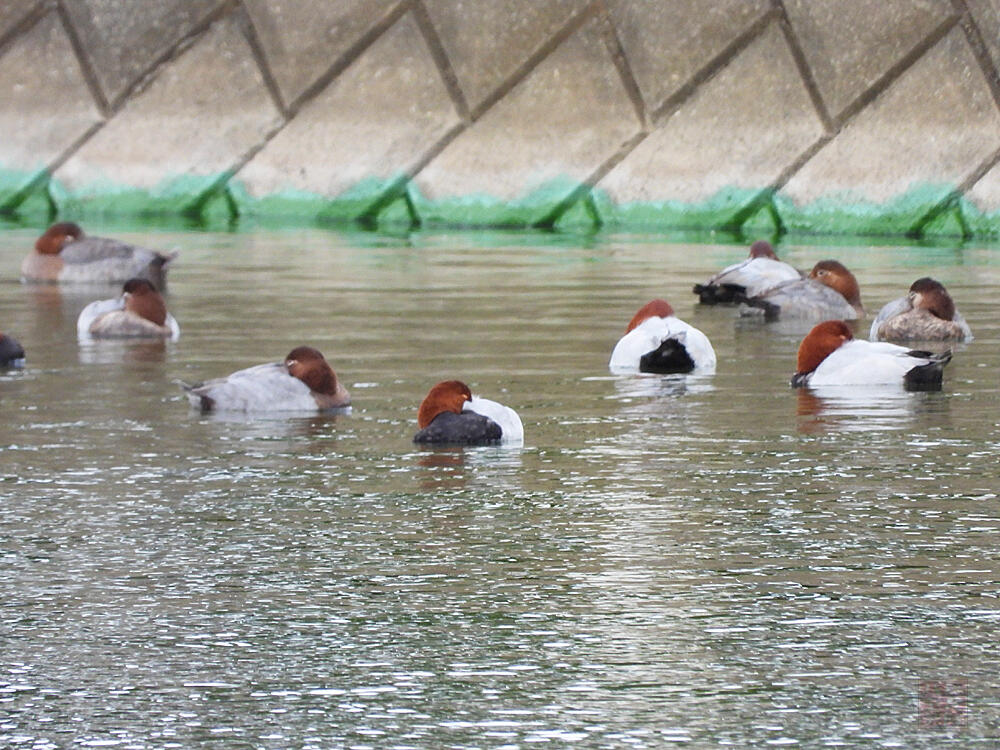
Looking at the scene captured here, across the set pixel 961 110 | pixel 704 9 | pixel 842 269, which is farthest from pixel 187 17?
pixel 842 269

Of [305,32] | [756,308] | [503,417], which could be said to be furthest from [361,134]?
[503,417]

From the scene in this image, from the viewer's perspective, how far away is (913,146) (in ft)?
62.4

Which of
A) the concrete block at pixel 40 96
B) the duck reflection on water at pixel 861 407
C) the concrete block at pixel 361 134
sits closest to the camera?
the duck reflection on water at pixel 861 407

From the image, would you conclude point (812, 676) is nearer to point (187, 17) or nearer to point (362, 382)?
point (362, 382)

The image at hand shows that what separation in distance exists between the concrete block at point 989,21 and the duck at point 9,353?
34.0 feet

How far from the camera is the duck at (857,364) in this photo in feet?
31.9

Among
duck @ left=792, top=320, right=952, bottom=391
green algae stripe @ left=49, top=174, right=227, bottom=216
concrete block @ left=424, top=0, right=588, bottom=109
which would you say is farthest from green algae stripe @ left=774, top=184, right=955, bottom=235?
duck @ left=792, top=320, right=952, bottom=391

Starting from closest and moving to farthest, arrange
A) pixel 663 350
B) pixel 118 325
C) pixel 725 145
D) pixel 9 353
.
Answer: pixel 663 350 < pixel 9 353 < pixel 118 325 < pixel 725 145

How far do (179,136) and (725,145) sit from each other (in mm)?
4938

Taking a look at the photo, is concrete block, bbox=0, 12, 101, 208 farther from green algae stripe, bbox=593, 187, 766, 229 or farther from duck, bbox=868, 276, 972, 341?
duck, bbox=868, 276, 972, 341

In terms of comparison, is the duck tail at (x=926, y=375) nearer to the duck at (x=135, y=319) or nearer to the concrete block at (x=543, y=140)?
the duck at (x=135, y=319)

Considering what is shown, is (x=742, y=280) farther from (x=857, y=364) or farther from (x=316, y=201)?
(x=316, y=201)

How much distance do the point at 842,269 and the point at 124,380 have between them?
4698 millimetres

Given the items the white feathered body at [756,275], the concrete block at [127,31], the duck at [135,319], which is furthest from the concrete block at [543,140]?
the duck at [135,319]
